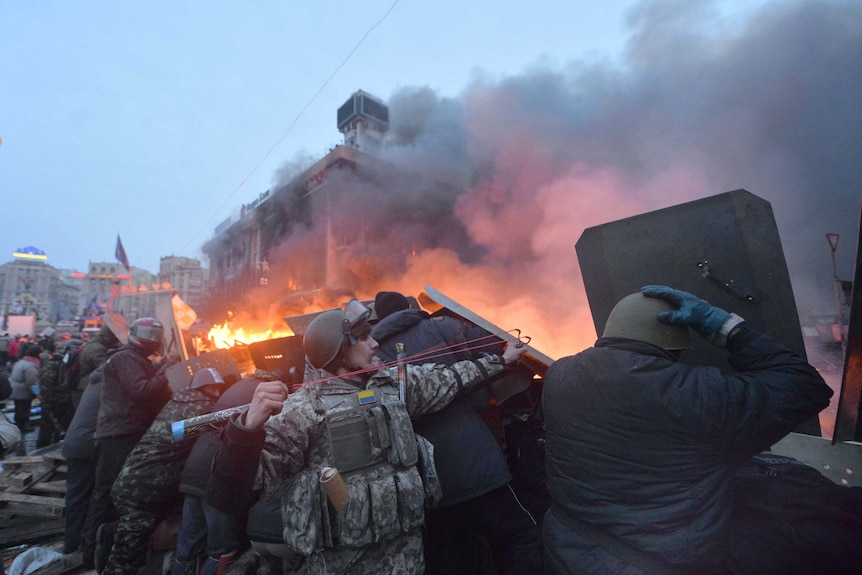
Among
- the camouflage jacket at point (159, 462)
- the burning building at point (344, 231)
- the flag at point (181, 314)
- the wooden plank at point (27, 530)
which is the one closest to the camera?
the camouflage jacket at point (159, 462)

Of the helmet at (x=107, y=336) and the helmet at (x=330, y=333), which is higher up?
the helmet at (x=107, y=336)

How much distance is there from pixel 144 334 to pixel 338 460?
10.1ft

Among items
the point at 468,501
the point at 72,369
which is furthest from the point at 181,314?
the point at 468,501

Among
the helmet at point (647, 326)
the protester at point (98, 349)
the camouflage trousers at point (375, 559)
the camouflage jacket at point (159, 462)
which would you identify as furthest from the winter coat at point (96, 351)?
the helmet at point (647, 326)

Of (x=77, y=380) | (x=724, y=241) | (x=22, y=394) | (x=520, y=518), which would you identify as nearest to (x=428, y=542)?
(x=520, y=518)

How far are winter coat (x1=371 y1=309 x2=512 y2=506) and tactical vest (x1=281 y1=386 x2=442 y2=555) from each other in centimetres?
26

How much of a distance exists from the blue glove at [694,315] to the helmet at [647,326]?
0.03 metres

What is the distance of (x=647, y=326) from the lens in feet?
5.56

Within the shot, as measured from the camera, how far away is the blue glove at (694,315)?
1690mm

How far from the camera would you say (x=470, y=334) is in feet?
9.23

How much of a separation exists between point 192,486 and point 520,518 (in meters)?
2.18

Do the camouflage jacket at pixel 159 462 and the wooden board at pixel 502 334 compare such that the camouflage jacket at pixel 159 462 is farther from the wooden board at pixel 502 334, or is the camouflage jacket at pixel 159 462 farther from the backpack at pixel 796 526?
the backpack at pixel 796 526

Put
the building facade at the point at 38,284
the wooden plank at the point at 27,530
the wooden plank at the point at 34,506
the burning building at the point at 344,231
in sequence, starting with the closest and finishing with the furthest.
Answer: the wooden plank at the point at 27,530 < the wooden plank at the point at 34,506 < the burning building at the point at 344,231 < the building facade at the point at 38,284

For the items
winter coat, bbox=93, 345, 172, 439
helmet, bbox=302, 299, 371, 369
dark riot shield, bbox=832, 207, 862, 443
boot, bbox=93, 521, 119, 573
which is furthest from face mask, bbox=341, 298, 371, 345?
boot, bbox=93, 521, 119, 573
